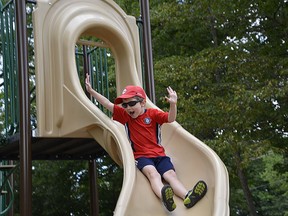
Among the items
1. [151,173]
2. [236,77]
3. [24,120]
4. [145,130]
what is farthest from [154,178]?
[236,77]

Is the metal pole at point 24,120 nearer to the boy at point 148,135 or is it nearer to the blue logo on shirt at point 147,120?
the boy at point 148,135

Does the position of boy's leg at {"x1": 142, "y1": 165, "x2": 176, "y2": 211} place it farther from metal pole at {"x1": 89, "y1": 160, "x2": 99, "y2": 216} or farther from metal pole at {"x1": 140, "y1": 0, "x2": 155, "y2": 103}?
metal pole at {"x1": 89, "y1": 160, "x2": 99, "y2": 216}

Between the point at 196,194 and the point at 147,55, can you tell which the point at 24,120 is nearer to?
the point at 196,194

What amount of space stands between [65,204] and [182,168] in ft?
45.5

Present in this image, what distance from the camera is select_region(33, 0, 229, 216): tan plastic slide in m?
5.62

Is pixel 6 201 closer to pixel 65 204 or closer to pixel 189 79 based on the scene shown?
pixel 189 79

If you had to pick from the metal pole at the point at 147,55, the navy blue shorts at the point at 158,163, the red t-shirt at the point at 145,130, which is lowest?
the navy blue shorts at the point at 158,163

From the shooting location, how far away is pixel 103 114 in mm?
6477

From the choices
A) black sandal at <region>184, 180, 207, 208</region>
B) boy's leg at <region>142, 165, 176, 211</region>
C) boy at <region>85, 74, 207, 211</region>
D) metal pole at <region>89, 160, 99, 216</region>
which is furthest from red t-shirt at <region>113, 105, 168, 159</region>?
metal pole at <region>89, 160, 99, 216</region>

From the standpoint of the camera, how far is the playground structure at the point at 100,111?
5633 millimetres

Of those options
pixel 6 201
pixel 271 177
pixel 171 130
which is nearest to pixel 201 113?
pixel 6 201

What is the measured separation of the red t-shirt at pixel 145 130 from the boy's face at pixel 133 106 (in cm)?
7

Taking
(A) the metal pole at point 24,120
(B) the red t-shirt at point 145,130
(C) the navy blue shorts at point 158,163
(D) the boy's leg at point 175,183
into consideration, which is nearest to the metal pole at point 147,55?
(B) the red t-shirt at point 145,130

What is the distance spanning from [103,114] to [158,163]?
86cm
